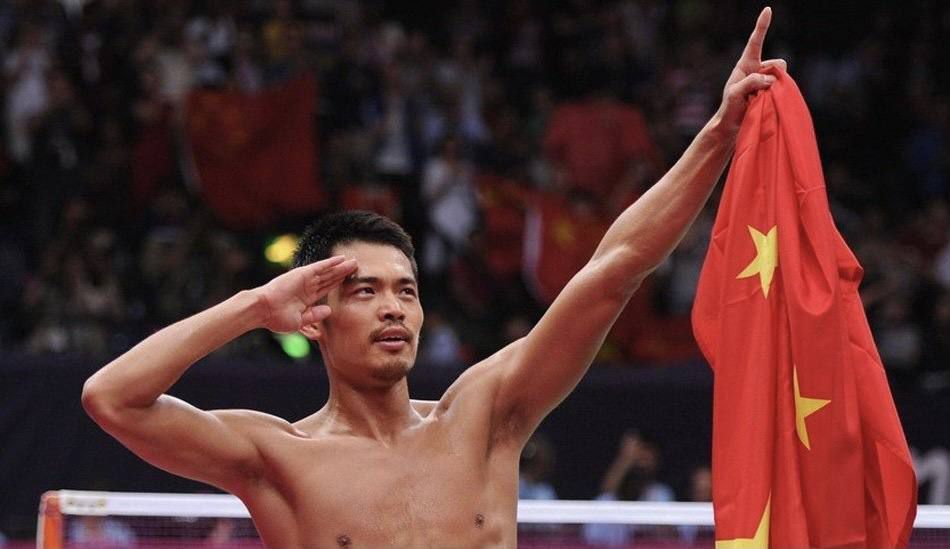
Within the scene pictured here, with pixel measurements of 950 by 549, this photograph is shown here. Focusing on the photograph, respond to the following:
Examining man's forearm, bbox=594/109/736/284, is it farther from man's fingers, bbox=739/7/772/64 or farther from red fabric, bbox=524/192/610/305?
red fabric, bbox=524/192/610/305

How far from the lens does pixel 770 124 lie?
431cm

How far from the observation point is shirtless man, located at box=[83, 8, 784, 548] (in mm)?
4137

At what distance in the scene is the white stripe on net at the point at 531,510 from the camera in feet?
16.9

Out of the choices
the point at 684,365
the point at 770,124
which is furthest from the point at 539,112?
the point at 770,124

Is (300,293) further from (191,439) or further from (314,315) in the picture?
(191,439)

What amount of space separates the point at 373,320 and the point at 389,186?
805 cm

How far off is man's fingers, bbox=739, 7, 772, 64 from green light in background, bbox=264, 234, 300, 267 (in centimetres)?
764

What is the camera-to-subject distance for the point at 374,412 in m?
4.47

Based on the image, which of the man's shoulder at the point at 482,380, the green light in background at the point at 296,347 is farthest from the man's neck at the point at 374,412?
the green light in background at the point at 296,347

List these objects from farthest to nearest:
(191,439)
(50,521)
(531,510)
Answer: (531,510)
(50,521)
(191,439)

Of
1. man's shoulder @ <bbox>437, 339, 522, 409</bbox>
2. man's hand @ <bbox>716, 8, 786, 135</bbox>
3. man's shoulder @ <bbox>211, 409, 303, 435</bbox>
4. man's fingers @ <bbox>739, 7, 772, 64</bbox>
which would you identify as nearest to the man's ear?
man's shoulder @ <bbox>211, 409, 303, 435</bbox>

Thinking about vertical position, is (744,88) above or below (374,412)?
above

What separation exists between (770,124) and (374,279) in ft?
3.87

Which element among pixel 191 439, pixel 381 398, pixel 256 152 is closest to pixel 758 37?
pixel 381 398
